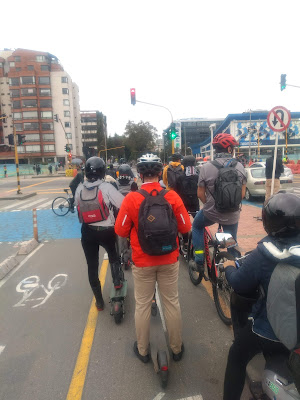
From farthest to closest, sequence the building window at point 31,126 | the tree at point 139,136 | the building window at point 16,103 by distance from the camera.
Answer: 1. the building window at point 31,126
2. the building window at point 16,103
3. the tree at point 139,136

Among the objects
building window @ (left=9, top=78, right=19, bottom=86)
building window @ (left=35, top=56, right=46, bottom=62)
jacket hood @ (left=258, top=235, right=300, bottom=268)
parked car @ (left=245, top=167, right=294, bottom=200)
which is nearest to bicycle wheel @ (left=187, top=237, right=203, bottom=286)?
jacket hood @ (left=258, top=235, right=300, bottom=268)

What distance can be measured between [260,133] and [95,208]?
50051mm

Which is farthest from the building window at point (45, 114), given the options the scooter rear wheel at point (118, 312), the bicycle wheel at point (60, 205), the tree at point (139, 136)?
the scooter rear wheel at point (118, 312)

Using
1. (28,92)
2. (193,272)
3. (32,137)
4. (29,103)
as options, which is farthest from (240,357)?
(28,92)

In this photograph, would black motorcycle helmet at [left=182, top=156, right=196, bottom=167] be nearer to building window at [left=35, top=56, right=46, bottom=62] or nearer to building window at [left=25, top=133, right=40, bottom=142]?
building window at [left=25, top=133, right=40, bottom=142]

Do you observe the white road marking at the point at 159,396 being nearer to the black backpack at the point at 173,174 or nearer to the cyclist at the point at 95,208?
the cyclist at the point at 95,208

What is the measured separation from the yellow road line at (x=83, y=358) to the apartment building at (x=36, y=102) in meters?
66.6

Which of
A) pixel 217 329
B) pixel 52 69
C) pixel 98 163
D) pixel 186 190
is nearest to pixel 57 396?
pixel 217 329

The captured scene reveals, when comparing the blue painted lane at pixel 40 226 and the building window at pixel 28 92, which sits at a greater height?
the building window at pixel 28 92

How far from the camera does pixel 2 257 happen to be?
577cm

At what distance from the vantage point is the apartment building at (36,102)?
6400 cm

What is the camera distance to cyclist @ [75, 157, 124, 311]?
3.17 metres

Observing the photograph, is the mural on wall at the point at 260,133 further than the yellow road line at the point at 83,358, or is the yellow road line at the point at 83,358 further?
the mural on wall at the point at 260,133

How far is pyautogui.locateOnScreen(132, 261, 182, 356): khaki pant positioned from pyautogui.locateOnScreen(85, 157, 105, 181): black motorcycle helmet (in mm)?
1339
